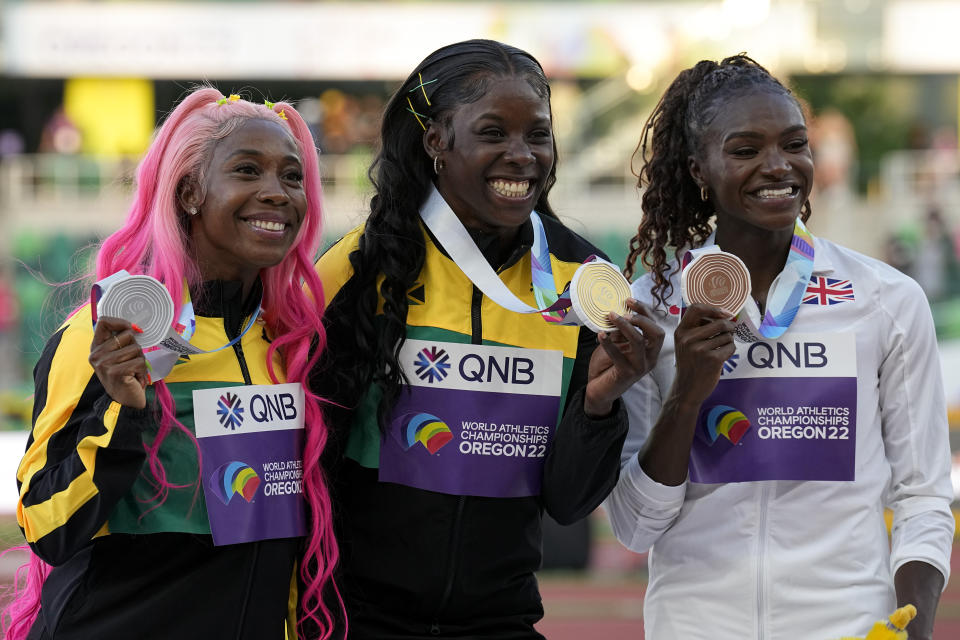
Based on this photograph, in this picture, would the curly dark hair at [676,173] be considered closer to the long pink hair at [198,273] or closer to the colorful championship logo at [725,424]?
the colorful championship logo at [725,424]

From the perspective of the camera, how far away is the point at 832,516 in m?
2.45

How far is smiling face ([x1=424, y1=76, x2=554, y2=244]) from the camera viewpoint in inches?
97.6

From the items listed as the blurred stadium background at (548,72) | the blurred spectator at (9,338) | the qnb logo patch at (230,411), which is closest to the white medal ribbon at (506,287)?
the qnb logo patch at (230,411)

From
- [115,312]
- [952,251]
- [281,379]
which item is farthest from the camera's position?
[952,251]

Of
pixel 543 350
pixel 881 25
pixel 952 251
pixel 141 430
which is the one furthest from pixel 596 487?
pixel 881 25

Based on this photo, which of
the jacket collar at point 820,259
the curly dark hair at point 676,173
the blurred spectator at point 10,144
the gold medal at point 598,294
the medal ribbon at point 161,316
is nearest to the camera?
the medal ribbon at point 161,316

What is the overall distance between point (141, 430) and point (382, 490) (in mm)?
528

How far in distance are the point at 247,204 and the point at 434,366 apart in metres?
0.50

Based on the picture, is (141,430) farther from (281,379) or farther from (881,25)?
(881,25)

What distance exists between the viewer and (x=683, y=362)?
236 centimetres

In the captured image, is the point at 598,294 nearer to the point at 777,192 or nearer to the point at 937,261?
the point at 777,192

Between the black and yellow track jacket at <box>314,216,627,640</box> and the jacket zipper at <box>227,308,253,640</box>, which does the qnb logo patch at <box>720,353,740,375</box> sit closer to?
the black and yellow track jacket at <box>314,216,627,640</box>

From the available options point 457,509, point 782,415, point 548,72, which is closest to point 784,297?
point 782,415

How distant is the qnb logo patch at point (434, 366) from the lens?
2.51m
